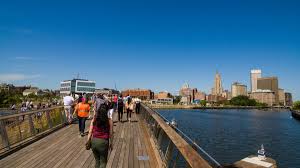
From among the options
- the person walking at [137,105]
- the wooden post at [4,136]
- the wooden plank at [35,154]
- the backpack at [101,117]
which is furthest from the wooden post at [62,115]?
the backpack at [101,117]

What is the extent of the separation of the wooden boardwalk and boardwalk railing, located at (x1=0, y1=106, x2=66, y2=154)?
21.1 inches

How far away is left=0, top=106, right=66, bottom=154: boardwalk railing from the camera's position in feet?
29.4

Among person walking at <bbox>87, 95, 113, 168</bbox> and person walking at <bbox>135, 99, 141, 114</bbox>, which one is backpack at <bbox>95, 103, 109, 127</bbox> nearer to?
person walking at <bbox>87, 95, 113, 168</bbox>

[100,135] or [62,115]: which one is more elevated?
[100,135]

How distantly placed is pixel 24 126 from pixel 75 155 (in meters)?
3.78

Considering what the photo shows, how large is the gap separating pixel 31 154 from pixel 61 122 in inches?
336

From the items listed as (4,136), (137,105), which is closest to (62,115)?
(4,136)

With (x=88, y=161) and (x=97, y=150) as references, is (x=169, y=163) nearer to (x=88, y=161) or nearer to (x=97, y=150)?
(x=97, y=150)

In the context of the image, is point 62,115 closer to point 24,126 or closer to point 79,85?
point 24,126

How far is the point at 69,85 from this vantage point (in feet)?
525

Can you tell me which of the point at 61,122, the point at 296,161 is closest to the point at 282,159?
the point at 296,161

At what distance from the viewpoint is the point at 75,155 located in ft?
27.8

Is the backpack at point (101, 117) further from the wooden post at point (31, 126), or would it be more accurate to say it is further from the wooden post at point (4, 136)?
the wooden post at point (31, 126)

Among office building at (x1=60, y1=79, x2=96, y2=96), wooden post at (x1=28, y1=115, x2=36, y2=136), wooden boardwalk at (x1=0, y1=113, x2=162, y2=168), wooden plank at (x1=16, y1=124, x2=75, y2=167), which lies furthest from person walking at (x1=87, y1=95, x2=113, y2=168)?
office building at (x1=60, y1=79, x2=96, y2=96)
